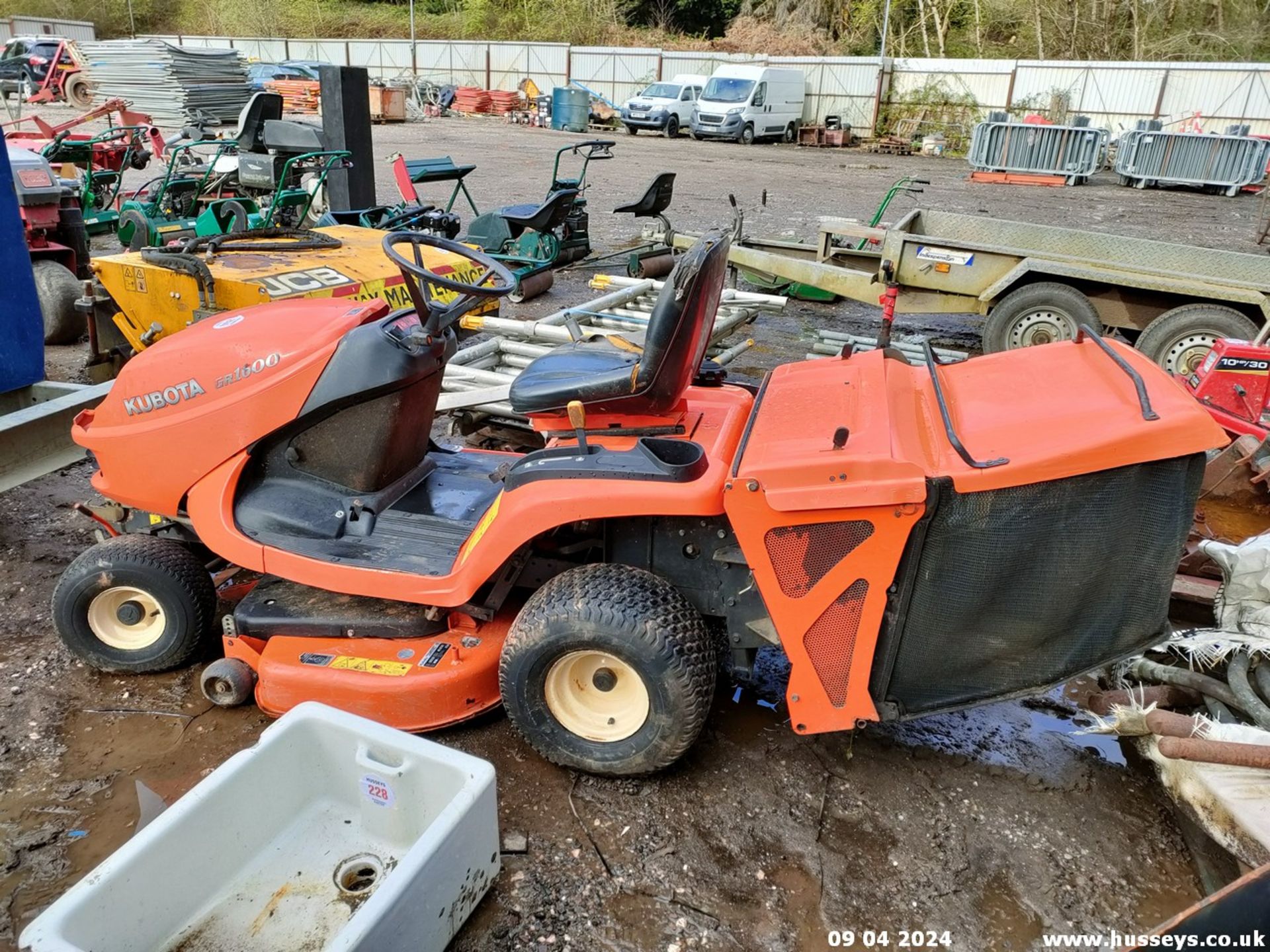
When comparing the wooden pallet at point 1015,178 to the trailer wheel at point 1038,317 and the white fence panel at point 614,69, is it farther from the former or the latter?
the white fence panel at point 614,69

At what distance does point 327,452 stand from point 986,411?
1.96 m

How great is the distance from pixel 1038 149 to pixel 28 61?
23.6 metres

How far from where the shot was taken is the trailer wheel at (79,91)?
21000 millimetres

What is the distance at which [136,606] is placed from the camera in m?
2.98

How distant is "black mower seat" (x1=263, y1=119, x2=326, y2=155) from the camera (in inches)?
305

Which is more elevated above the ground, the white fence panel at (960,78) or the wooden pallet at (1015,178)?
the white fence panel at (960,78)

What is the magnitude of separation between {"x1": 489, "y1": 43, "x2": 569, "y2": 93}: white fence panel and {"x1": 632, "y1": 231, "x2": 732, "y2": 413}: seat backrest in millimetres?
29666

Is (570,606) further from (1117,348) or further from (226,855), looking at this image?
(1117,348)

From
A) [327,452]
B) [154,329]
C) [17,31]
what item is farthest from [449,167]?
[17,31]

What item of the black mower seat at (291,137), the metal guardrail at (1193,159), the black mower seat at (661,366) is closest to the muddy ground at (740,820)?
the black mower seat at (661,366)

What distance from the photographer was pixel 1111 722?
254 centimetres

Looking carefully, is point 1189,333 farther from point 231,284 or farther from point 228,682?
point 228,682

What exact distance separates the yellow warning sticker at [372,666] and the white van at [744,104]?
2296cm

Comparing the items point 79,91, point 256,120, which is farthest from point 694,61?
point 256,120
